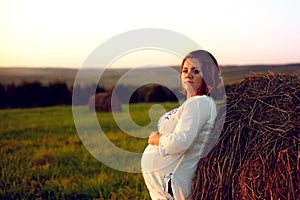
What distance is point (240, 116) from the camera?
4238 mm

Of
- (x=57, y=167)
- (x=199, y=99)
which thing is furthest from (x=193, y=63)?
(x=57, y=167)

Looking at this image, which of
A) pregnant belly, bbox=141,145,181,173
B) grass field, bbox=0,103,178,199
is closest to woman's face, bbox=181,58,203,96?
pregnant belly, bbox=141,145,181,173

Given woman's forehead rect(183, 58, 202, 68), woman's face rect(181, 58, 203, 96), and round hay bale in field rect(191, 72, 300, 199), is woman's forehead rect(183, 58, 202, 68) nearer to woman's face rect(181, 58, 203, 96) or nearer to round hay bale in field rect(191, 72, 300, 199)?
woman's face rect(181, 58, 203, 96)

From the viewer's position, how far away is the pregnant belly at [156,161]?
4223 millimetres

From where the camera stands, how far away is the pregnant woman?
4051mm

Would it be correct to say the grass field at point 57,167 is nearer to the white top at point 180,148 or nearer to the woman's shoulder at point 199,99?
the white top at point 180,148

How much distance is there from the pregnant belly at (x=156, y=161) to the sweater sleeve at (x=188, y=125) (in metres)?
0.13

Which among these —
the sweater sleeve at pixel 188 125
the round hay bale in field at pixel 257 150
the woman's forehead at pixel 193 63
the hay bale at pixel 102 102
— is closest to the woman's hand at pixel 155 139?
the sweater sleeve at pixel 188 125

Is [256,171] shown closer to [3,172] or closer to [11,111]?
[3,172]

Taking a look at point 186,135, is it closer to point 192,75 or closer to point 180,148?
point 180,148

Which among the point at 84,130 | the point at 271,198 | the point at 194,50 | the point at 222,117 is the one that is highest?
the point at 194,50

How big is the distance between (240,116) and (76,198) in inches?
121

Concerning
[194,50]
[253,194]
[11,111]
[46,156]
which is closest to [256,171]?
[253,194]

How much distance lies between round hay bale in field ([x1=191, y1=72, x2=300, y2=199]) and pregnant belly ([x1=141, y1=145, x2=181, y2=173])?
0.21 m
